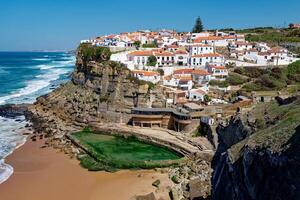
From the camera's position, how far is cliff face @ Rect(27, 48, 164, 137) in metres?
47.3

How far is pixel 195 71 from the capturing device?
55.2 meters

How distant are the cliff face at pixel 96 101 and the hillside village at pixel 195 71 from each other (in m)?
2.24

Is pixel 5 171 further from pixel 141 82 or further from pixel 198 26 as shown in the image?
pixel 198 26

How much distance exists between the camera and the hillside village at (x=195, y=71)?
141 feet

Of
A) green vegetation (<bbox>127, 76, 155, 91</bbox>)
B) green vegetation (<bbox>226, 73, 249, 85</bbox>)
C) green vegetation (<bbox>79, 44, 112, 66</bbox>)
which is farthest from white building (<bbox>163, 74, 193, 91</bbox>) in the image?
green vegetation (<bbox>79, 44, 112, 66</bbox>)

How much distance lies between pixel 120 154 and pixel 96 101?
50.5 feet

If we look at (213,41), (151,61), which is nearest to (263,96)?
(151,61)

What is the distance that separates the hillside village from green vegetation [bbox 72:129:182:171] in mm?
4515

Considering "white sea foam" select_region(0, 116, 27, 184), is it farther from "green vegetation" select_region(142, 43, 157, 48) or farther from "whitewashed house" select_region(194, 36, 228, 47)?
"whitewashed house" select_region(194, 36, 228, 47)

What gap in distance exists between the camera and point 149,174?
31703 millimetres

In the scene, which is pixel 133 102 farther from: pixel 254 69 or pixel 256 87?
pixel 254 69

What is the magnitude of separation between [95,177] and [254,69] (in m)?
36.3

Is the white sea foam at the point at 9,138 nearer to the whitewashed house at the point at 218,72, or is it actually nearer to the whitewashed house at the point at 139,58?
the whitewashed house at the point at 139,58

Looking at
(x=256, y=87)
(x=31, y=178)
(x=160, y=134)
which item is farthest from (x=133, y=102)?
(x=31, y=178)
